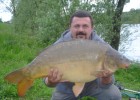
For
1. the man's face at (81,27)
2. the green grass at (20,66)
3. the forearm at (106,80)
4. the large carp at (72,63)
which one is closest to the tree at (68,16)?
the green grass at (20,66)

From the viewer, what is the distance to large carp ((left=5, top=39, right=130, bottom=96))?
2854mm

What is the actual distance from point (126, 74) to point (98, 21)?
7.94 ft

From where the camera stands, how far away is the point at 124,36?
1224 centimetres

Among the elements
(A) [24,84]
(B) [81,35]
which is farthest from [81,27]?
(A) [24,84]

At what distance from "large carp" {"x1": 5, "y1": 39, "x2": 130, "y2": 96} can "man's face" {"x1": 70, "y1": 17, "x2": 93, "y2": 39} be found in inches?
16.1

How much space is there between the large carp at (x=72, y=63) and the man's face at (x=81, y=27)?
41 centimetres

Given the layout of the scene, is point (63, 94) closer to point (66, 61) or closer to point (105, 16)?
point (66, 61)

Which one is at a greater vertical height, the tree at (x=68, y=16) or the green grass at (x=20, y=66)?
the tree at (x=68, y=16)

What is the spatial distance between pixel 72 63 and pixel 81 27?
0.69 meters

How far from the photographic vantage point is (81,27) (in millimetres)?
3457

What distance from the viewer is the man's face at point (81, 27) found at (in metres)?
3.46

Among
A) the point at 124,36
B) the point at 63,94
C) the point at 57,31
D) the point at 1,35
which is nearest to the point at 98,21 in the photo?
the point at 57,31

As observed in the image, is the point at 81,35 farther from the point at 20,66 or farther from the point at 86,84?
the point at 20,66

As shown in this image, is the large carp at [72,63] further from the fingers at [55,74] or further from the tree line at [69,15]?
the tree line at [69,15]
